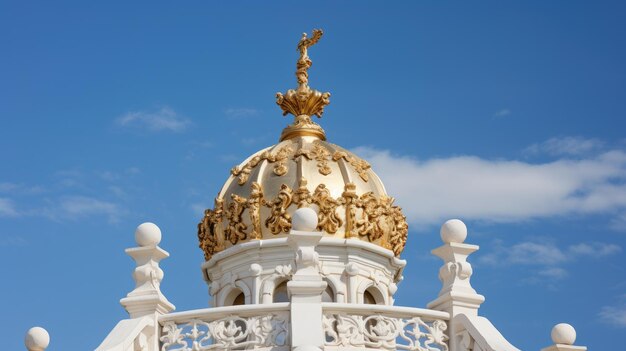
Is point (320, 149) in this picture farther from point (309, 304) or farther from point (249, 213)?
point (309, 304)

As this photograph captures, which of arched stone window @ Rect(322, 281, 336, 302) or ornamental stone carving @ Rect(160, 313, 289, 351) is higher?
arched stone window @ Rect(322, 281, 336, 302)

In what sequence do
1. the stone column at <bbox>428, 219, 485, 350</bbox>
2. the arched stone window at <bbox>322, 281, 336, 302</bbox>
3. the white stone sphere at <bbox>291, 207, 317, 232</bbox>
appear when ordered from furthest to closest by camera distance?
the arched stone window at <bbox>322, 281, 336, 302</bbox>, the stone column at <bbox>428, 219, 485, 350</bbox>, the white stone sphere at <bbox>291, 207, 317, 232</bbox>

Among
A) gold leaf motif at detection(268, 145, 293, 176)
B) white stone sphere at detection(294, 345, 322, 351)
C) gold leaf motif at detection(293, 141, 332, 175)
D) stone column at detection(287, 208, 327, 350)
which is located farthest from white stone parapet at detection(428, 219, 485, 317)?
gold leaf motif at detection(268, 145, 293, 176)

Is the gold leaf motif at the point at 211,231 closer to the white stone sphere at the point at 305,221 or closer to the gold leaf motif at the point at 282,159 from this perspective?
the gold leaf motif at the point at 282,159

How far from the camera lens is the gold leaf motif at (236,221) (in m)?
31.4

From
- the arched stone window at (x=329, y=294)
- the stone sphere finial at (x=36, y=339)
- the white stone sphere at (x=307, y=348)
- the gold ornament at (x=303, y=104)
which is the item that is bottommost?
the white stone sphere at (x=307, y=348)

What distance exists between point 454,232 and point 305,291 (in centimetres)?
283

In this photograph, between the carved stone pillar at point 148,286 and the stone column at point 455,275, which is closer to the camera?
the carved stone pillar at point 148,286

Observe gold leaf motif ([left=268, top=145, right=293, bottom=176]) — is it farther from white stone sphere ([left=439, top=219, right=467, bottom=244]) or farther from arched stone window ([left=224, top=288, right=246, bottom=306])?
white stone sphere ([left=439, top=219, right=467, bottom=244])

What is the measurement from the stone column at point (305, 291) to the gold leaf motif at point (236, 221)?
18.4ft

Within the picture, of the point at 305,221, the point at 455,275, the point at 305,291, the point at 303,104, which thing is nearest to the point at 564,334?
the point at 455,275

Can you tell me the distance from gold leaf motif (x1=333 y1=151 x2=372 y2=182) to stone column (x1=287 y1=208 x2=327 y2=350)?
6.54 meters

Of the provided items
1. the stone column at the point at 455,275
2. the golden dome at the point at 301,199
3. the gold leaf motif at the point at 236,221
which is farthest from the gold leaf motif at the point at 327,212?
the stone column at the point at 455,275

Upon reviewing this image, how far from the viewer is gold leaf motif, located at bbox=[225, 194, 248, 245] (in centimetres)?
3136
